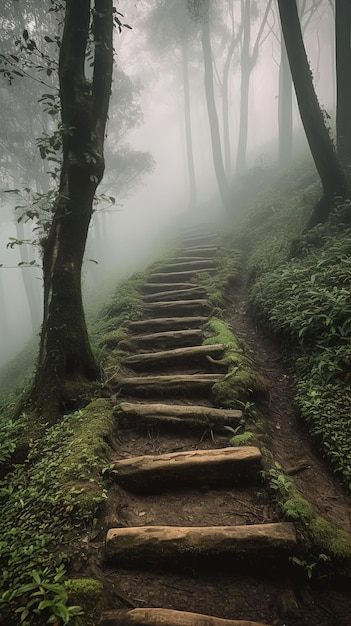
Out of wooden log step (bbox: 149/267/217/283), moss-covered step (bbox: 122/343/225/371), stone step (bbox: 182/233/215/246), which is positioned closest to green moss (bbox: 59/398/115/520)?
moss-covered step (bbox: 122/343/225/371)

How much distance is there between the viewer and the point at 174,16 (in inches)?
722

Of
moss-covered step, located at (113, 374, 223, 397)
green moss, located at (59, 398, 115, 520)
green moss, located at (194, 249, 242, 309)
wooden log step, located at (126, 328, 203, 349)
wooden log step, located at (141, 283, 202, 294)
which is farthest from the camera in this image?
wooden log step, located at (141, 283, 202, 294)

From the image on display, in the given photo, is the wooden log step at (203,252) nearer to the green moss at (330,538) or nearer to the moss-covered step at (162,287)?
the moss-covered step at (162,287)

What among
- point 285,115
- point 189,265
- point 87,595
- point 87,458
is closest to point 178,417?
point 87,458

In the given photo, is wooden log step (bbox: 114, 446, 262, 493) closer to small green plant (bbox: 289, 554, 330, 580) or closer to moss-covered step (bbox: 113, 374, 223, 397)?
small green plant (bbox: 289, 554, 330, 580)

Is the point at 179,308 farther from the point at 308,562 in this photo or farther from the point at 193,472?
the point at 308,562

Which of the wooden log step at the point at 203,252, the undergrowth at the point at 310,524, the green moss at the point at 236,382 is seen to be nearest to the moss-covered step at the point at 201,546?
the undergrowth at the point at 310,524

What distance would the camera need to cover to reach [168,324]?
20.0ft

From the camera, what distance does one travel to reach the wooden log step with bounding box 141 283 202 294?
7677mm

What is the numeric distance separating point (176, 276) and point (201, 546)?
6674 millimetres

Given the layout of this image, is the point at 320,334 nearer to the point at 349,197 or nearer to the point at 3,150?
the point at 349,197

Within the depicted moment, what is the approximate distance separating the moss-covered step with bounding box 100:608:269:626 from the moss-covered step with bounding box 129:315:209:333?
4.23 meters

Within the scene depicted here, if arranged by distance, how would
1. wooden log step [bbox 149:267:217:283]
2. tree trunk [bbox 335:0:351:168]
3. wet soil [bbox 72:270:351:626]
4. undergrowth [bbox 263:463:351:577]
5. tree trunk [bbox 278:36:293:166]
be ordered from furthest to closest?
tree trunk [bbox 278:36:293:166]
wooden log step [bbox 149:267:217:283]
tree trunk [bbox 335:0:351:168]
undergrowth [bbox 263:463:351:577]
wet soil [bbox 72:270:351:626]

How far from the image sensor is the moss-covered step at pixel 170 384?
14.1ft
